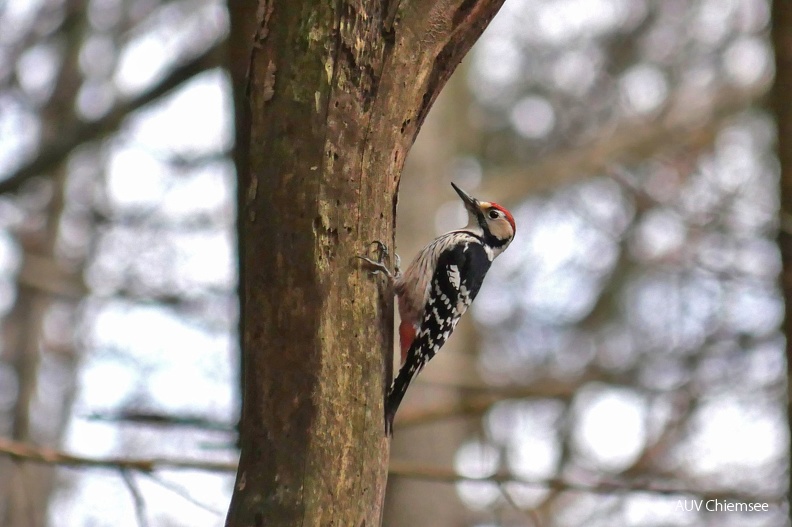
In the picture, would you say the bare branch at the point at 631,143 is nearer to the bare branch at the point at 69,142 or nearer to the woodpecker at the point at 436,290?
the woodpecker at the point at 436,290

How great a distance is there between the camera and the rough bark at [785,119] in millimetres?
3433

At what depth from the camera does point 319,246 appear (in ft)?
8.84

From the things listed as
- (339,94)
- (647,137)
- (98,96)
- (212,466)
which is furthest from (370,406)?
(98,96)

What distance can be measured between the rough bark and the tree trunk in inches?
63.1

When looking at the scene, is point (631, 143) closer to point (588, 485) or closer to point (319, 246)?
point (588, 485)

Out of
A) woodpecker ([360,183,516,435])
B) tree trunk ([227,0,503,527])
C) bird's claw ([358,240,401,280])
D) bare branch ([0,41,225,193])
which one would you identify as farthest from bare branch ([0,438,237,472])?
bare branch ([0,41,225,193])

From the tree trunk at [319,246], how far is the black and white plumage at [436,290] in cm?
100

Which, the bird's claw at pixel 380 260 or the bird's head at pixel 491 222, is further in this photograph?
the bird's head at pixel 491 222

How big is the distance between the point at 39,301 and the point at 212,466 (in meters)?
7.83

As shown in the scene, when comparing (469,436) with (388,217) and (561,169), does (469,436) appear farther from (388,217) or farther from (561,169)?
(388,217)

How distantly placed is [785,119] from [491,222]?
6.65 ft

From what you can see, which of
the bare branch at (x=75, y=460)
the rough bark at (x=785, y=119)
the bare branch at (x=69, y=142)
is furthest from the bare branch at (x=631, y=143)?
the bare branch at (x=75, y=460)

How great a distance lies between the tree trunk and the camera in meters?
2.51

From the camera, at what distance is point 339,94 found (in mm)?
2732
